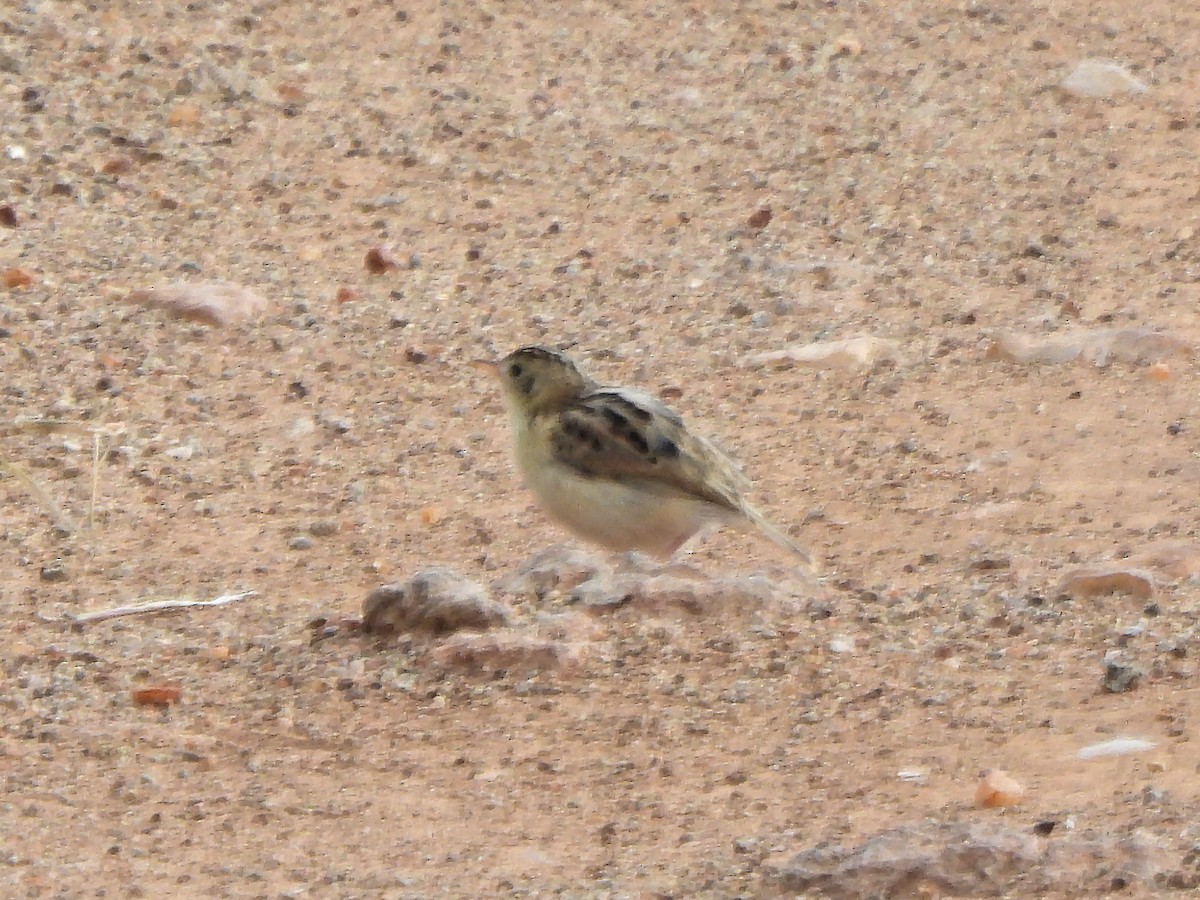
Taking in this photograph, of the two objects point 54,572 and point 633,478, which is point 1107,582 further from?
point 54,572

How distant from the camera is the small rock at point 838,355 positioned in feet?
29.1

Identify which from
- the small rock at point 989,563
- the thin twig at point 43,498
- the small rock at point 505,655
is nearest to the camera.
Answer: the small rock at point 505,655

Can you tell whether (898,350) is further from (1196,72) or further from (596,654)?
(1196,72)

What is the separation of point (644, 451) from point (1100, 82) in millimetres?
6167

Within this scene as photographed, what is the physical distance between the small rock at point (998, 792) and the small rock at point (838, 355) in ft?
11.8

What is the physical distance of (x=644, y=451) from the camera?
6.96 metres

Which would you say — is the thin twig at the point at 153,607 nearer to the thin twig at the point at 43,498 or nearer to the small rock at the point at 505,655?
the thin twig at the point at 43,498

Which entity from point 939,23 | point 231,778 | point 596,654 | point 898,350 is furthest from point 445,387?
point 939,23

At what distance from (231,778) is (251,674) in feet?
2.20

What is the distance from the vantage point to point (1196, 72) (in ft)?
40.8

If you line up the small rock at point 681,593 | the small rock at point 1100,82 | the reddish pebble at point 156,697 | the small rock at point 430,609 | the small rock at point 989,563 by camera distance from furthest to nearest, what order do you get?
the small rock at point 1100,82
the small rock at point 989,563
the small rock at point 681,593
the small rock at point 430,609
the reddish pebble at point 156,697

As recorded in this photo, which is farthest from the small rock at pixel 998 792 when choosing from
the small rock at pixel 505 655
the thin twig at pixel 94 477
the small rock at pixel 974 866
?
the thin twig at pixel 94 477

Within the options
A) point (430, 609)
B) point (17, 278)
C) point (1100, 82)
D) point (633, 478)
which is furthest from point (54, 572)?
point (1100, 82)

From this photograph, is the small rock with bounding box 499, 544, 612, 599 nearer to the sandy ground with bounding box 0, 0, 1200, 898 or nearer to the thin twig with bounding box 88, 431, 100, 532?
the sandy ground with bounding box 0, 0, 1200, 898
